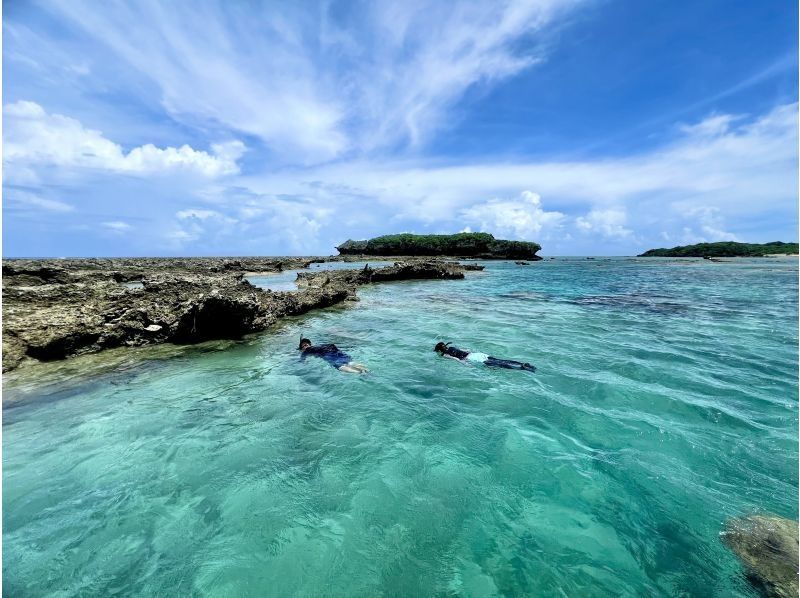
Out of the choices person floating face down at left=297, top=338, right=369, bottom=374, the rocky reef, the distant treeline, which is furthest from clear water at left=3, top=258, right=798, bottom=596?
the distant treeline

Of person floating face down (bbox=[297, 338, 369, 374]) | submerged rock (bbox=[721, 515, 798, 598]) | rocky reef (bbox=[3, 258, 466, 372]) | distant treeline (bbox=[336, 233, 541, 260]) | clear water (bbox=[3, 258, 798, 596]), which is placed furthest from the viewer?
distant treeline (bbox=[336, 233, 541, 260])

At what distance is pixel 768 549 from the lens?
367 cm

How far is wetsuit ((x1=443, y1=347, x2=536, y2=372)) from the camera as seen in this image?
877 centimetres

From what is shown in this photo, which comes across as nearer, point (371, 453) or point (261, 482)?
point (261, 482)

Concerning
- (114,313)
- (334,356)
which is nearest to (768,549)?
(334,356)

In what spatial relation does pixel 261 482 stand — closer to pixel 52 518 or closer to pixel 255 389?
pixel 52 518

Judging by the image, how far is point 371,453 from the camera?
211 inches

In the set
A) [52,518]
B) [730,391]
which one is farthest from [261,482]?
[730,391]

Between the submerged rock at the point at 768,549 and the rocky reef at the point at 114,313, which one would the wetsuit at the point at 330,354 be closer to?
the rocky reef at the point at 114,313

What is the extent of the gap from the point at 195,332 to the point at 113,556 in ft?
28.3

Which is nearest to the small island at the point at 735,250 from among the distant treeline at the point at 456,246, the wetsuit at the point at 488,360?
the distant treeline at the point at 456,246

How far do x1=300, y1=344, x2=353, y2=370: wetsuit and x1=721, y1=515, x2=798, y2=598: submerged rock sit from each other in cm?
732

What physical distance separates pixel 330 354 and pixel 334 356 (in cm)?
18

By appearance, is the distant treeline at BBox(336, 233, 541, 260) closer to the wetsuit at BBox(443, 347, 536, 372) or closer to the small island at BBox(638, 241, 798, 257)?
the small island at BBox(638, 241, 798, 257)
